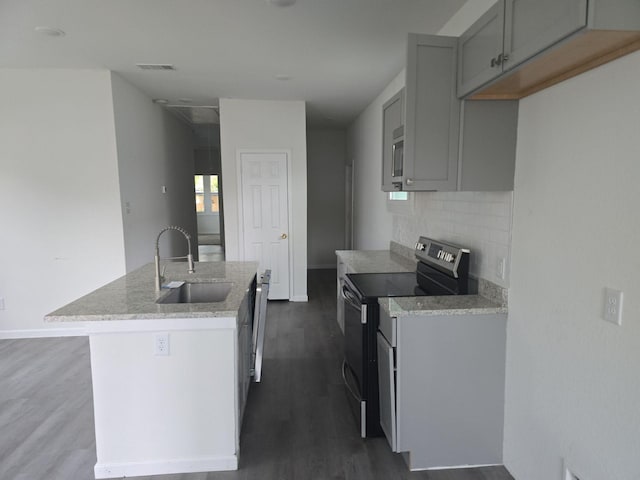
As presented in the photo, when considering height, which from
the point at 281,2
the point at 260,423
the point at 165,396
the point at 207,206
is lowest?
the point at 260,423

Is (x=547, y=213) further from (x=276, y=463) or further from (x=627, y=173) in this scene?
(x=276, y=463)

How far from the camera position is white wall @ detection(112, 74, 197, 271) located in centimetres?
416

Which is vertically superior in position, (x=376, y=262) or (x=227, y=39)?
(x=227, y=39)

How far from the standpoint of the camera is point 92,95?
3.88 meters

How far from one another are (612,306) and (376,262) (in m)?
2.19

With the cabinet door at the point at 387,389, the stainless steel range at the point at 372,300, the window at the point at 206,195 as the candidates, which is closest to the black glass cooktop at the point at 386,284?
the stainless steel range at the point at 372,300

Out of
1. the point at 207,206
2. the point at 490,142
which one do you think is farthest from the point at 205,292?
the point at 207,206

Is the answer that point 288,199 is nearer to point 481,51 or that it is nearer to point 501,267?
point 501,267

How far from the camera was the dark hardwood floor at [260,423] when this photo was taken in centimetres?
211

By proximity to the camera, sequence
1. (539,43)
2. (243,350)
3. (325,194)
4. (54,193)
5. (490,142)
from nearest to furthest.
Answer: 1. (539,43)
2. (490,142)
3. (243,350)
4. (54,193)
5. (325,194)

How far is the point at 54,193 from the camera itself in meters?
3.94

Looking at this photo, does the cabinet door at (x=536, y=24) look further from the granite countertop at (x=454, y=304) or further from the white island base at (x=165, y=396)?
the white island base at (x=165, y=396)

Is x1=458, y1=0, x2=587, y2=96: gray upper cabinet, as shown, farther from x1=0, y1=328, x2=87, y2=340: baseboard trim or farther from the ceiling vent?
x1=0, y1=328, x2=87, y2=340: baseboard trim

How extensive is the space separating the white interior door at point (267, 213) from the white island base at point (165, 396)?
3207 millimetres
